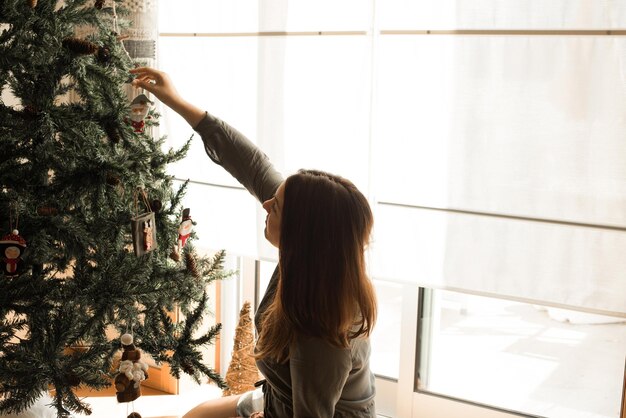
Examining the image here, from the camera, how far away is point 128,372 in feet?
5.91

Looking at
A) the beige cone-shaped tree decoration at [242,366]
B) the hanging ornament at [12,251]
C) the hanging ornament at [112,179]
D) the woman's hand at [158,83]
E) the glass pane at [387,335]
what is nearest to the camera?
the hanging ornament at [12,251]

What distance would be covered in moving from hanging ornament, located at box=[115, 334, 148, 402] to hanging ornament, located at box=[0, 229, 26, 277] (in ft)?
1.03

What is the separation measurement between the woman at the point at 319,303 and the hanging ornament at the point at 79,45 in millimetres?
532

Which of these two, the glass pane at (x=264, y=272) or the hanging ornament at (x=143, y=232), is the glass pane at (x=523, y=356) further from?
the hanging ornament at (x=143, y=232)

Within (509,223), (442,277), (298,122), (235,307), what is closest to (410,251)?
(442,277)

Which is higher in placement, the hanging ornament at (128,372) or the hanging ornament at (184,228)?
the hanging ornament at (184,228)

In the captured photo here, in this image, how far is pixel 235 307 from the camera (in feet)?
9.96

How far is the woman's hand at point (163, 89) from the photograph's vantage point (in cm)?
186

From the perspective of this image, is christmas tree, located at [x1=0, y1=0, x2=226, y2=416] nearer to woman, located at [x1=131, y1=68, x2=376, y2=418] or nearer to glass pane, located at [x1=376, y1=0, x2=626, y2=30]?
woman, located at [x1=131, y1=68, x2=376, y2=418]

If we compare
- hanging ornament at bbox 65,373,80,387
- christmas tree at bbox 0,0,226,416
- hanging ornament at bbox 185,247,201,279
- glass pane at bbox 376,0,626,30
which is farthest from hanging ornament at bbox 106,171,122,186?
glass pane at bbox 376,0,626,30

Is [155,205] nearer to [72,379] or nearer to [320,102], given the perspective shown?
[72,379]

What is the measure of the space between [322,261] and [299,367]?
24 cm

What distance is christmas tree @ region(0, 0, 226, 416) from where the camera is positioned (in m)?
1.65

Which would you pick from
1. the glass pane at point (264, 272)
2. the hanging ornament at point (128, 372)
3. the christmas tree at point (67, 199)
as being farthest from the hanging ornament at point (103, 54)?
the glass pane at point (264, 272)
